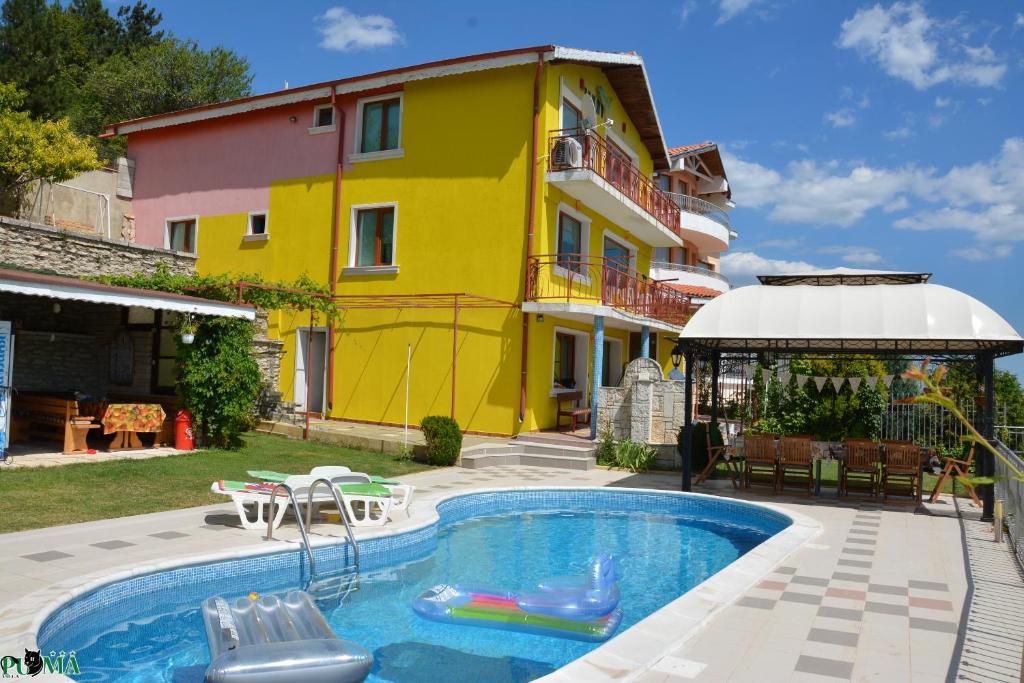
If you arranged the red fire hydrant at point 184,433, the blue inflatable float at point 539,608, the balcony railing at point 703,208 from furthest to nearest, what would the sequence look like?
the balcony railing at point 703,208 → the red fire hydrant at point 184,433 → the blue inflatable float at point 539,608

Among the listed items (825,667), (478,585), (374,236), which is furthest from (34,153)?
(825,667)

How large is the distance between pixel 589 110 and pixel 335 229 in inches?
285

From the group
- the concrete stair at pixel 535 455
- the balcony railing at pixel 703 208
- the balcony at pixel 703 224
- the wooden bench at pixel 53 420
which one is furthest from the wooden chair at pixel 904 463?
the balcony railing at pixel 703 208

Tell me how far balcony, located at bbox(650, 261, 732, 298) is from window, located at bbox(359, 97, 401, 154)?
14353 mm

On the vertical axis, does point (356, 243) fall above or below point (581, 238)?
below

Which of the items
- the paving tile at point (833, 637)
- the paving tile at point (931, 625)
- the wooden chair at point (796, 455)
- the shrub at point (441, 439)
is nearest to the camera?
the paving tile at point (833, 637)

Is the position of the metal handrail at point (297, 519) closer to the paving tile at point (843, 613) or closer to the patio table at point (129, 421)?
the paving tile at point (843, 613)

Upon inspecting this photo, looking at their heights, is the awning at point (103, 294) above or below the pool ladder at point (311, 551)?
above

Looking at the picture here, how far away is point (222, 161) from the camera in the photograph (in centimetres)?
2231

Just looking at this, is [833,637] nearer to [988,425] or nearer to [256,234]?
[988,425]

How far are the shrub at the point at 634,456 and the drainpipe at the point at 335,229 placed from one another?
25.6 ft

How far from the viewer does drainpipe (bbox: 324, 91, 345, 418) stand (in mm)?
19656

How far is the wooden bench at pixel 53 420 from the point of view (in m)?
12.9

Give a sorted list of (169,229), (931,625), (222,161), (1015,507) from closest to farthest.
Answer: (931,625)
(1015,507)
(222,161)
(169,229)
